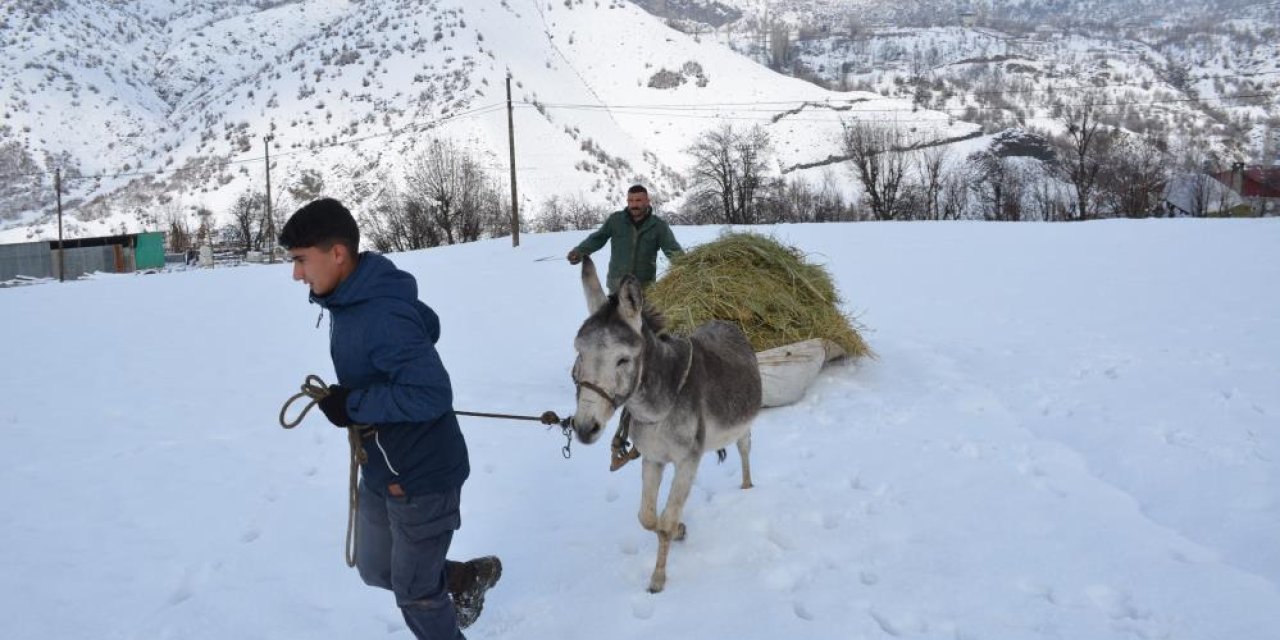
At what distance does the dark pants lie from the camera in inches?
112

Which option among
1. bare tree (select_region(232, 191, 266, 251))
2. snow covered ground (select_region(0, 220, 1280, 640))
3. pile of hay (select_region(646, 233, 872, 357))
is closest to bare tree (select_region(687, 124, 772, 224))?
pile of hay (select_region(646, 233, 872, 357))

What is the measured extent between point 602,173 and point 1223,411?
5868cm

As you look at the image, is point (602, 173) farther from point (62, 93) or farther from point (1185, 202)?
point (62, 93)

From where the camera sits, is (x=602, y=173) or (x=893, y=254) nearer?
(x=893, y=254)

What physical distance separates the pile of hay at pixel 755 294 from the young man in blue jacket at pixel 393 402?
4.49 m

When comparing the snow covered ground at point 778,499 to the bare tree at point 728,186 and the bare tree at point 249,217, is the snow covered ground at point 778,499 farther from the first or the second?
the bare tree at point 249,217

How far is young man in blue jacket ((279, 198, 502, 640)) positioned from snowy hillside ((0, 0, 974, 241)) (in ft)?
175

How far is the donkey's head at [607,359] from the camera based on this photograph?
317 cm

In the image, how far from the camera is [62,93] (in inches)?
3169

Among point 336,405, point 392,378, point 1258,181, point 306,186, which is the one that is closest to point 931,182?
point 1258,181

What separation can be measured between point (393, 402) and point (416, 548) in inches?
25.4

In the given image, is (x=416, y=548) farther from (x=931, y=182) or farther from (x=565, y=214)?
(x=565, y=214)

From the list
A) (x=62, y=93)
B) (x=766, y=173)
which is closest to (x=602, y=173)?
(x=766, y=173)

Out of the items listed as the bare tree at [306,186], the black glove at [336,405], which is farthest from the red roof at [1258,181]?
the bare tree at [306,186]
